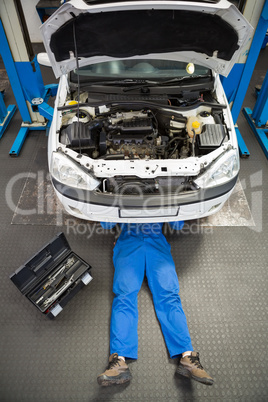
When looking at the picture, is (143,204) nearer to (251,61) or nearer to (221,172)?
(221,172)

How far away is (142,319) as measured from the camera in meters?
2.18

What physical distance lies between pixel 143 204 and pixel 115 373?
1145mm

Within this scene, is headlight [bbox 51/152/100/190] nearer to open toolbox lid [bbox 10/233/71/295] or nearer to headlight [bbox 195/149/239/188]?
open toolbox lid [bbox 10/233/71/295]

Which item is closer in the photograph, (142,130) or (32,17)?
(142,130)

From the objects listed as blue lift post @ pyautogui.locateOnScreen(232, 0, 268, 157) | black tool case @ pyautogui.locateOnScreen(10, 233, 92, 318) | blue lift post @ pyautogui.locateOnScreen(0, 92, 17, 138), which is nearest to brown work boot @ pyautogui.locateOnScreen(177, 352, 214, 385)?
black tool case @ pyautogui.locateOnScreen(10, 233, 92, 318)

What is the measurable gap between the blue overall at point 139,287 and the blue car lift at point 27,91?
1.76 m

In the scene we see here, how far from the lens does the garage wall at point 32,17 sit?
4.88 meters

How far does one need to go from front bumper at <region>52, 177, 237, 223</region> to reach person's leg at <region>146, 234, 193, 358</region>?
1.24 feet

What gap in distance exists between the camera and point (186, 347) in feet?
6.36

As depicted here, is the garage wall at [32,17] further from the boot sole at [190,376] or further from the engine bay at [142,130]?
the boot sole at [190,376]

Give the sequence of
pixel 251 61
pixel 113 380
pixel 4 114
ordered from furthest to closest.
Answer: pixel 4 114 → pixel 251 61 → pixel 113 380

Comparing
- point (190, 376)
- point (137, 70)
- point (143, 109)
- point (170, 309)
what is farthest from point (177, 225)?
point (137, 70)

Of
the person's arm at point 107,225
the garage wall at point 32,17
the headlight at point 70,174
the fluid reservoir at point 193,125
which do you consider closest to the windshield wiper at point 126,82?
the fluid reservoir at point 193,125

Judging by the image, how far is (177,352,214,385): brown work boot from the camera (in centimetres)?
178
